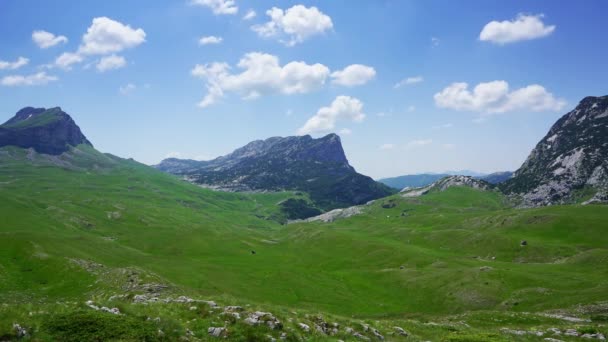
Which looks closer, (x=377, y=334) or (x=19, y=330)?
(x=19, y=330)

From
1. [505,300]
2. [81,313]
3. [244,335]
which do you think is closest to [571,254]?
[505,300]

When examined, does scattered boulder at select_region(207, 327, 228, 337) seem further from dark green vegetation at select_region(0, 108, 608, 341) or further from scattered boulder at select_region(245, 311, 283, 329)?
scattered boulder at select_region(245, 311, 283, 329)

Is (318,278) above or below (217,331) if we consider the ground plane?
below

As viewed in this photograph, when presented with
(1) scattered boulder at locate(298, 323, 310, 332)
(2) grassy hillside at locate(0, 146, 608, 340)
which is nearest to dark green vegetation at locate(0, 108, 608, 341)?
(1) scattered boulder at locate(298, 323, 310, 332)

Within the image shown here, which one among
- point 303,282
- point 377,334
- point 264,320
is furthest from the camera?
point 303,282

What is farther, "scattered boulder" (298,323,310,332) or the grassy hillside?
"scattered boulder" (298,323,310,332)

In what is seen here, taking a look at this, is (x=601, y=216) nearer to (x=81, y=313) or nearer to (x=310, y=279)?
(x=310, y=279)

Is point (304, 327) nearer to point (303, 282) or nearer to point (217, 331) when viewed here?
point (217, 331)

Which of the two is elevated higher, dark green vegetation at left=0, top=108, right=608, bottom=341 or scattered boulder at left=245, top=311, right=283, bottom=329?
Answer: scattered boulder at left=245, top=311, right=283, bottom=329

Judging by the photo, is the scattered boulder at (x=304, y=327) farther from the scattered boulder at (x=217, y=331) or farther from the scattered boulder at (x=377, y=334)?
the scattered boulder at (x=377, y=334)

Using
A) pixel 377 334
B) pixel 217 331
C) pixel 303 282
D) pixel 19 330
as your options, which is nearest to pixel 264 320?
pixel 217 331

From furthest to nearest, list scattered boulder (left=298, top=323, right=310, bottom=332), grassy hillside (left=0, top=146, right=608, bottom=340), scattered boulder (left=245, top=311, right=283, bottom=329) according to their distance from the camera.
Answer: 1. scattered boulder (left=298, top=323, right=310, bottom=332)
2. grassy hillside (left=0, top=146, right=608, bottom=340)
3. scattered boulder (left=245, top=311, right=283, bottom=329)

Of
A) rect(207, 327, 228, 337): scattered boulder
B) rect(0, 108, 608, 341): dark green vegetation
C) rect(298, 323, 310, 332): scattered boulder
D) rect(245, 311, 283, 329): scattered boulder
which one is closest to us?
rect(207, 327, 228, 337): scattered boulder

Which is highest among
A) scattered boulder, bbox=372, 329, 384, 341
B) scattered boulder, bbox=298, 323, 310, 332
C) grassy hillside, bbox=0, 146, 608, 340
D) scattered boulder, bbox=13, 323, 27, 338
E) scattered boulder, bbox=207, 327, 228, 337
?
scattered boulder, bbox=13, 323, 27, 338
